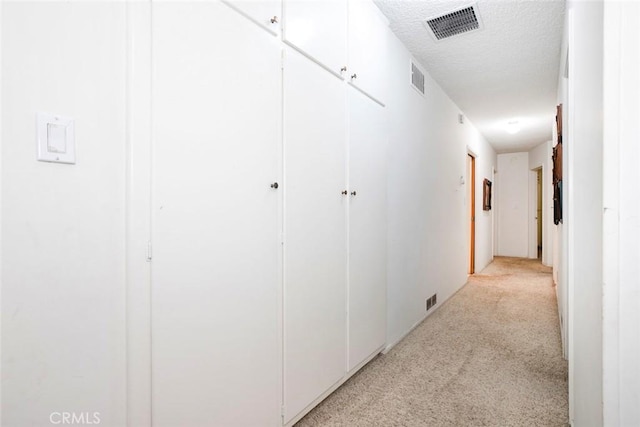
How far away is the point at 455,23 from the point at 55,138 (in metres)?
2.92

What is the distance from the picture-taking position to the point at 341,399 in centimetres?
197

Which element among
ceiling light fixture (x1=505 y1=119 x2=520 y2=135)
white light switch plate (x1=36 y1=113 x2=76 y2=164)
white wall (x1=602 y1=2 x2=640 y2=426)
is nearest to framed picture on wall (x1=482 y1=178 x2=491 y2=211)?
ceiling light fixture (x1=505 y1=119 x2=520 y2=135)

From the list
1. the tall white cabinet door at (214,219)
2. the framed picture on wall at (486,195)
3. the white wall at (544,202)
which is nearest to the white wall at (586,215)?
the tall white cabinet door at (214,219)

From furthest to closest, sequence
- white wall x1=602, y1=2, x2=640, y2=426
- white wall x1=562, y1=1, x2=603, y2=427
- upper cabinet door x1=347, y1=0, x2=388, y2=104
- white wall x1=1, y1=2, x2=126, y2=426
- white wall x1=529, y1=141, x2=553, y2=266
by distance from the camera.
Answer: white wall x1=529, y1=141, x2=553, y2=266, upper cabinet door x1=347, y1=0, x2=388, y2=104, white wall x1=562, y1=1, x2=603, y2=427, white wall x1=1, y1=2, x2=126, y2=426, white wall x1=602, y1=2, x2=640, y2=426

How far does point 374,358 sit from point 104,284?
2.12 meters

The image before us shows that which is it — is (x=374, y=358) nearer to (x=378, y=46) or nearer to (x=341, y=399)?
(x=341, y=399)

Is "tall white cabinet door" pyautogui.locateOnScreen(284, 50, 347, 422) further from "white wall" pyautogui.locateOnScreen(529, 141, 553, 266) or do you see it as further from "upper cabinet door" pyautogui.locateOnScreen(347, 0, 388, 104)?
"white wall" pyautogui.locateOnScreen(529, 141, 553, 266)

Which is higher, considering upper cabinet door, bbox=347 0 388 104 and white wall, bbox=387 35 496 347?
upper cabinet door, bbox=347 0 388 104

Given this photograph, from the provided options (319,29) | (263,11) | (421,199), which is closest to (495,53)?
(421,199)

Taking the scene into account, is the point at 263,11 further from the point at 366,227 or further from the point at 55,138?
the point at 366,227

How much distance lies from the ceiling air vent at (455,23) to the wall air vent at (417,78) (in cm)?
44

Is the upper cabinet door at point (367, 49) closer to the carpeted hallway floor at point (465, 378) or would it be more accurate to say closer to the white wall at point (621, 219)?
the white wall at point (621, 219)

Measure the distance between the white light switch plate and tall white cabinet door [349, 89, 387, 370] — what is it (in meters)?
1.55

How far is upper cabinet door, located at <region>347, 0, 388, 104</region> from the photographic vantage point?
7.18 feet
